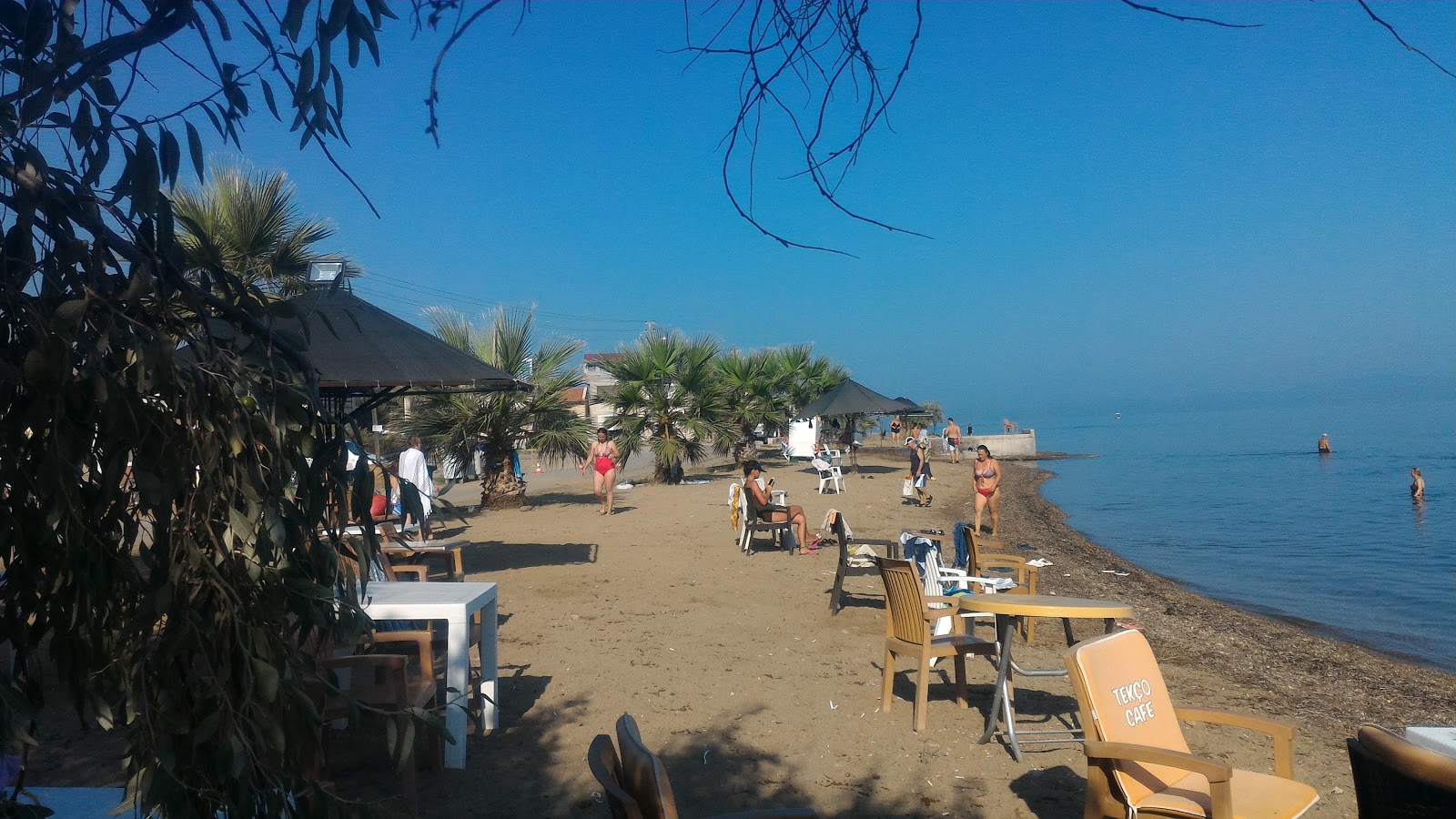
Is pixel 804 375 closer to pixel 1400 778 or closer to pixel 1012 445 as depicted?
pixel 1012 445

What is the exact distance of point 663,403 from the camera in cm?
2178

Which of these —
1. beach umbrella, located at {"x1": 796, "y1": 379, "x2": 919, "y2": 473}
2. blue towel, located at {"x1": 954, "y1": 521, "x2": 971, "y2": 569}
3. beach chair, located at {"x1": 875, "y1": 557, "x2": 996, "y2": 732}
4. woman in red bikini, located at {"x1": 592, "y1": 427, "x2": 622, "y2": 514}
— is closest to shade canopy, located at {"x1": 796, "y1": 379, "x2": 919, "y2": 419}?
beach umbrella, located at {"x1": 796, "y1": 379, "x2": 919, "y2": 473}

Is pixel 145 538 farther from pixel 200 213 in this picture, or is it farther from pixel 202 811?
pixel 200 213

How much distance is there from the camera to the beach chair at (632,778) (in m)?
2.00

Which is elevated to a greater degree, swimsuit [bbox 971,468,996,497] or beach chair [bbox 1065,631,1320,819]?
swimsuit [bbox 971,468,996,497]

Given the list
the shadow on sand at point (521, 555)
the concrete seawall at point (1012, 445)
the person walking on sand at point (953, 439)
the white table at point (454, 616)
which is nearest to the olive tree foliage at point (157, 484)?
the white table at point (454, 616)

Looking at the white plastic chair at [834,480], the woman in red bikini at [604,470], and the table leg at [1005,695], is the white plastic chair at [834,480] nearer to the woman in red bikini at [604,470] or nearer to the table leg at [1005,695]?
the woman in red bikini at [604,470]

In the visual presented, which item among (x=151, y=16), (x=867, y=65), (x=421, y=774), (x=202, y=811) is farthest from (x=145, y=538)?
(x=421, y=774)

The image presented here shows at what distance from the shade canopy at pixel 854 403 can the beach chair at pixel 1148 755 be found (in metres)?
21.4

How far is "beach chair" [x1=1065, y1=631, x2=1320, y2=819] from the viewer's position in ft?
10.6

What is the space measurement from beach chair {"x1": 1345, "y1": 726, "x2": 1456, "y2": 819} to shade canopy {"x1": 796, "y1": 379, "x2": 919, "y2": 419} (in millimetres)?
22321

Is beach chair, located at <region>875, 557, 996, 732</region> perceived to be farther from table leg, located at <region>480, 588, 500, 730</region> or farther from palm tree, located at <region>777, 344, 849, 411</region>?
palm tree, located at <region>777, 344, 849, 411</region>

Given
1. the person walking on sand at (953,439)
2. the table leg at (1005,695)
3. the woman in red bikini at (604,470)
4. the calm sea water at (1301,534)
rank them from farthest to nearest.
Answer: the person walking on sand at (953,439) → the woman in red bikini at (604,470) → the calm sea water at (1301,534) → the table leg at (1005,695)

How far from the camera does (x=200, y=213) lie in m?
9.96
